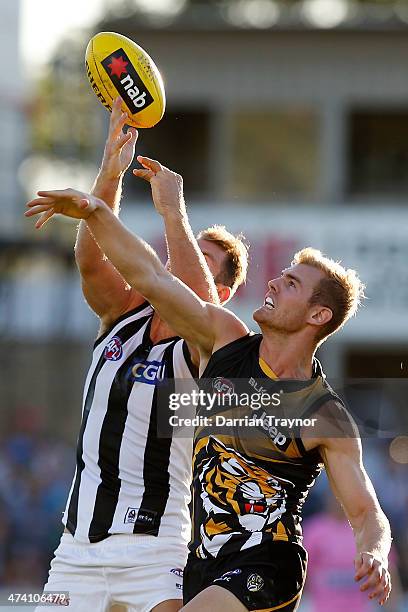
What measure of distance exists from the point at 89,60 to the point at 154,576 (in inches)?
96.2

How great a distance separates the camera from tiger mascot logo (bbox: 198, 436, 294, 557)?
17.4ft

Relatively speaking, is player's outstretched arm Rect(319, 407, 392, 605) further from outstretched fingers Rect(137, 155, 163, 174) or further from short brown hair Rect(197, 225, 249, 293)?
outstretched fingers Rect(137, 155, 163, 174)

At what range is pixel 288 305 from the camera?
18.0 ft

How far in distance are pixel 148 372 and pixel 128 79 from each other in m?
1.38

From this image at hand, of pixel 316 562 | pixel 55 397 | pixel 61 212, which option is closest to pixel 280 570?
pixel 61 212

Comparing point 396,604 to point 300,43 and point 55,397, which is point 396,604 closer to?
point 300,43

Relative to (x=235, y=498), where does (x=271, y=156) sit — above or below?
above

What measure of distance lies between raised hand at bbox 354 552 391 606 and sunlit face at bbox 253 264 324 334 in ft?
3.46

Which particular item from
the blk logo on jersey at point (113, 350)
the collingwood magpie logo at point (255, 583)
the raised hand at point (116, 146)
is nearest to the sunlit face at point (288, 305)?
the blk logo on jersey at point (113, 350)

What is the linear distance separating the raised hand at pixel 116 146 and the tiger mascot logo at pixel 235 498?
1.33m

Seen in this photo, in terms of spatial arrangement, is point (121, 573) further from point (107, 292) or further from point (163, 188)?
point (163, 188)

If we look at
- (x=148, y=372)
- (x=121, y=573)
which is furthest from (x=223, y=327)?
(x=121, y=573)

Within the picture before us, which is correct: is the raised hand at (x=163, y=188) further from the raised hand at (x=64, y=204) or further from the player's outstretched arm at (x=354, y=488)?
the player's outstretched arm at (x=354, y=488)

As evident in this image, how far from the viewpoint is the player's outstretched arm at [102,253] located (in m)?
5.73
